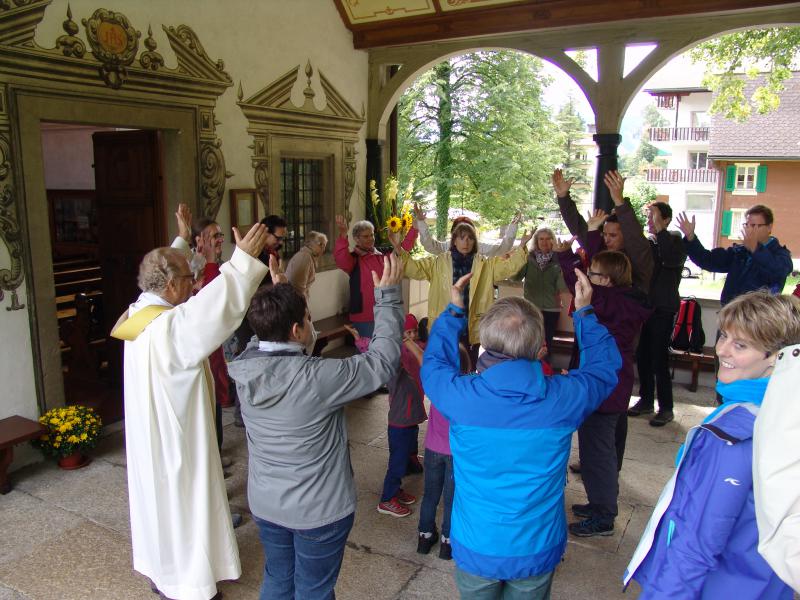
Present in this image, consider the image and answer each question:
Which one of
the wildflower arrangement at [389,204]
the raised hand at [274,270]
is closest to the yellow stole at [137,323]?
the raised hand at [274,270]

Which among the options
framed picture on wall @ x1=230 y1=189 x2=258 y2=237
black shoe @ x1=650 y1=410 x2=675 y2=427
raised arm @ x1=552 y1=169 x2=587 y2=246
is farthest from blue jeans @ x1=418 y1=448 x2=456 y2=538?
framed picture on wall @ x1=230 y1=189 x2=258 y2=237

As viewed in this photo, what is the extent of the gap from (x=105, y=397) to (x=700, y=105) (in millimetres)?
30775

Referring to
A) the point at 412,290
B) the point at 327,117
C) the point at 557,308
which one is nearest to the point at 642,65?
the point at 557,308

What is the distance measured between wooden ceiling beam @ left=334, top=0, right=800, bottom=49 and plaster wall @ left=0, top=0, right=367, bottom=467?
46cm

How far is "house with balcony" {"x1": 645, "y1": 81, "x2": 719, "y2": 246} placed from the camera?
2698 cm

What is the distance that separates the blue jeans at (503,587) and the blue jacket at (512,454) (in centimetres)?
5

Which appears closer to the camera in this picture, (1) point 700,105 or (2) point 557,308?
(2) point 557,308

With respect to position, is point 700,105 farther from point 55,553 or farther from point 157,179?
point 55,553

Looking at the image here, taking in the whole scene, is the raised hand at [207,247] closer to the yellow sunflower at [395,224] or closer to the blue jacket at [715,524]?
the yellow sunflower at [395,224]

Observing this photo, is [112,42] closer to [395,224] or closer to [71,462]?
[71,462]

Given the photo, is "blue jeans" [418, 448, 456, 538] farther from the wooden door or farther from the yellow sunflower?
the yellow sunflower

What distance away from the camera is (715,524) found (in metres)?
1.74

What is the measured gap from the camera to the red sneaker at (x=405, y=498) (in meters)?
4.18

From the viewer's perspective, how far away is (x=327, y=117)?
7848 millimetres
